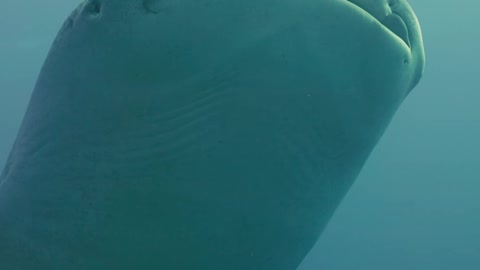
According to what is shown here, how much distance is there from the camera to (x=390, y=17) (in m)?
1.82

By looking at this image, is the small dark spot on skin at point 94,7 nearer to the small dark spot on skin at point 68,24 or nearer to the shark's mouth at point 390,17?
the small dark spot on skin at point 68,24

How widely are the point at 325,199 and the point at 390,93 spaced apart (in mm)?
478

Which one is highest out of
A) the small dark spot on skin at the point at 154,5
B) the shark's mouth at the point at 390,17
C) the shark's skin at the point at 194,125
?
the shark's mouth at the point at 390,17

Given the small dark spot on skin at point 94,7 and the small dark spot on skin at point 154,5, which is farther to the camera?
the small dark spot on skin at point 94,7

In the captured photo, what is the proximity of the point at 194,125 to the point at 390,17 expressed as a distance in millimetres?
746

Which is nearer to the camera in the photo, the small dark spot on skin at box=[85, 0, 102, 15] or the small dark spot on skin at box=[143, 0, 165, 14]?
the small dark spot on skin at box=[143, 0, 165, 14]

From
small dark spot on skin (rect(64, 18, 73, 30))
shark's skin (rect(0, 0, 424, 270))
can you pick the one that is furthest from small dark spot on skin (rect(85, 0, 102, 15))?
small dark spot on skin (rect(64, 18, 73, 30))

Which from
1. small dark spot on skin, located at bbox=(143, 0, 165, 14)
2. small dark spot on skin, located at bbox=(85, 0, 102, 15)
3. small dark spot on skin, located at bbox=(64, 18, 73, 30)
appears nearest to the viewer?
small dark spot on skin, located at bbox=(143, 0, 165, 14)

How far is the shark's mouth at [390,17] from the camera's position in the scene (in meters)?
1.75

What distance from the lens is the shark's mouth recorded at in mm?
1750

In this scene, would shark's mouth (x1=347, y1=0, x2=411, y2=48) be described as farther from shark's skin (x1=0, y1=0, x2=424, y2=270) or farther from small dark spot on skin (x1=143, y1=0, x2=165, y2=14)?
small dark spot on skin (x1=143, y1=0, x2=165, y2=14)

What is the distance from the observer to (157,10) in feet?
5.10

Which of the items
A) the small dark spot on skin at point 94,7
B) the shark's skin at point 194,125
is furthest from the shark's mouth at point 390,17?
the small dark spot on skin at point 94,7

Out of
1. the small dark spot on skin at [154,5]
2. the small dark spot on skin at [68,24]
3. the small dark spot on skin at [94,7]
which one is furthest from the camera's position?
the small dark spot on skin at [68,24]
